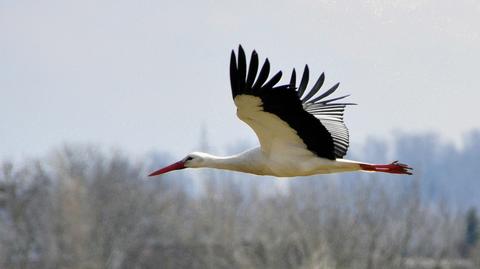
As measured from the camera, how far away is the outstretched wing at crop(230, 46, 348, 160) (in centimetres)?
1193

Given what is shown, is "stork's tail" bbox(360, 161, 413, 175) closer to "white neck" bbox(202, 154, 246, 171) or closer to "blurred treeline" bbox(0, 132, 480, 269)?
"white neck" bbox(202, 154, 246, 171)

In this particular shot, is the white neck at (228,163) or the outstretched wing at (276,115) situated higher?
the outstretched wing at (276,115)

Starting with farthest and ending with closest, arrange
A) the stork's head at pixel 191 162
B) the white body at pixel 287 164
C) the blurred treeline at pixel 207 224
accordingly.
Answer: the blurred treeline at pixel 207 224, the stork's head at pixel 191 162, the white body at pixel 287 164

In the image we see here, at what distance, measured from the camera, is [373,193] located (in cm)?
5125

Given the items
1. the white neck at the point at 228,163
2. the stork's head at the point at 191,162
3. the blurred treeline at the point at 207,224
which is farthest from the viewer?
the blurred treeline at the point at 207,224

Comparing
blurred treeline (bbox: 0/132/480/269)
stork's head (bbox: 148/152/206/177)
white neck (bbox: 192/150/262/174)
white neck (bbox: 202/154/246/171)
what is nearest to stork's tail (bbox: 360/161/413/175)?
white neck (bbox: 192/150/262/174)

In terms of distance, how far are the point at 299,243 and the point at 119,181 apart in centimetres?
1552

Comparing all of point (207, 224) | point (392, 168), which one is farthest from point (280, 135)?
point (207, 224)

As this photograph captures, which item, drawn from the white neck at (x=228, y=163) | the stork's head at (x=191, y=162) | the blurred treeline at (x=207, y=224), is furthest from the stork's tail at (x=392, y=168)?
the blurred treeline at (x=207, y=224)

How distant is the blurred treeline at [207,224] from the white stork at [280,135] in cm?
2303

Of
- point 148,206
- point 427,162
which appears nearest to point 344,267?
point 148,206

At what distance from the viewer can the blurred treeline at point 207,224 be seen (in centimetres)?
4412

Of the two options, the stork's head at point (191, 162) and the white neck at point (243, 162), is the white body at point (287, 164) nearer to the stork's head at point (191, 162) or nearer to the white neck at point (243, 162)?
the white neck at point (243, 162)

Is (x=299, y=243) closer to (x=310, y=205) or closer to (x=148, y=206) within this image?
(x=310, y=205)
